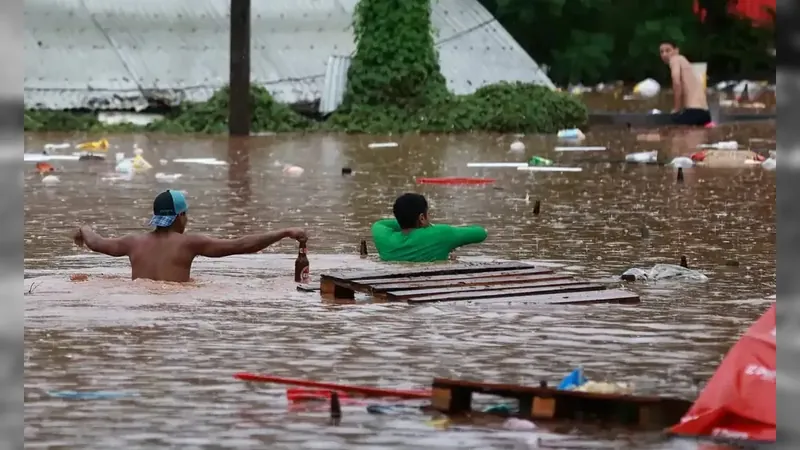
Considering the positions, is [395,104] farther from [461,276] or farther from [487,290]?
[487,290]

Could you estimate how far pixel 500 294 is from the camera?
30.7ft

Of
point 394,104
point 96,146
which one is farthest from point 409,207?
point 394,104

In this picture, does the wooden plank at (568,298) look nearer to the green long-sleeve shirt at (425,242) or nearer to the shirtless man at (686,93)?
the green long-sleeve shirt at (425,242)

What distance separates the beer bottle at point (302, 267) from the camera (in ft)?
32.4

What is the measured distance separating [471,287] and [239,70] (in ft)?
53.6

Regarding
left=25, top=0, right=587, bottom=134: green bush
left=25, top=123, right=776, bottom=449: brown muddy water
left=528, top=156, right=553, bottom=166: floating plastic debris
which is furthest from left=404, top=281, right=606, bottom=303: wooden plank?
left=25, top=0, right=587, bottom=134: green bush

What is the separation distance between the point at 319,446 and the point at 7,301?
375 centimetres

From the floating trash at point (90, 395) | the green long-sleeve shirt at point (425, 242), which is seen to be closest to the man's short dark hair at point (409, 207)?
the green long-sleeve shirt at point (425, 242)

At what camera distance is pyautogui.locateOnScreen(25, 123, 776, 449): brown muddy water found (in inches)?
250

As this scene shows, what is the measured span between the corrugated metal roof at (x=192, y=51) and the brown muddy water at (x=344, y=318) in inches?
439

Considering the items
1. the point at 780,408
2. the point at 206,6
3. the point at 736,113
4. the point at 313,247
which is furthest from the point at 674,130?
the point at 780,408

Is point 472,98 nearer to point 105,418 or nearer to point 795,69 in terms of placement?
point 795,69

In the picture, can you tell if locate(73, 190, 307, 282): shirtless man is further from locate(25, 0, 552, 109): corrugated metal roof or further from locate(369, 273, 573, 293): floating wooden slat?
locate(25, 0, 552, 109): corrugated metal roof

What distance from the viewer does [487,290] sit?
950 cm
